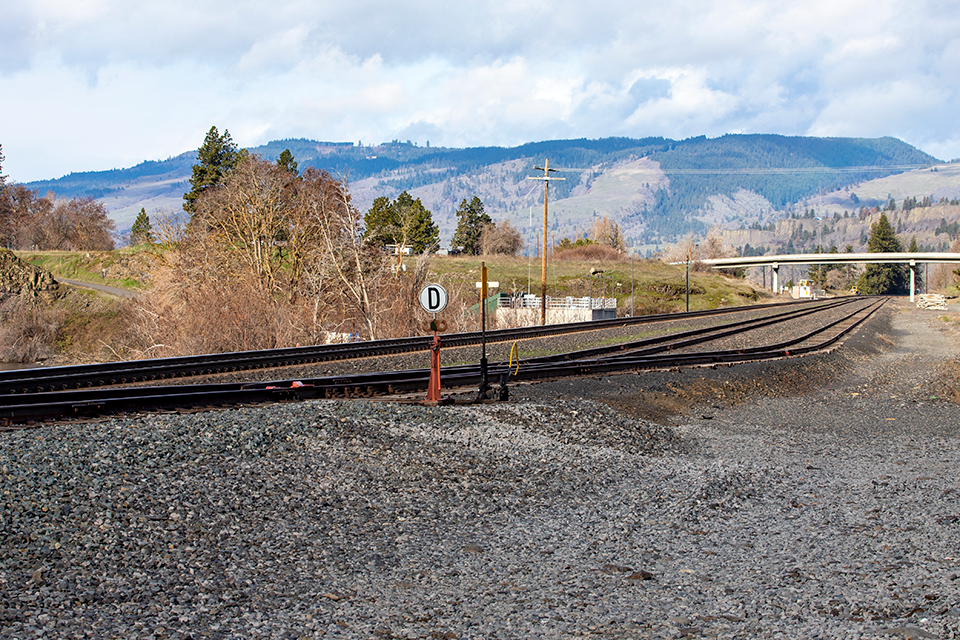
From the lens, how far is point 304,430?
877cm

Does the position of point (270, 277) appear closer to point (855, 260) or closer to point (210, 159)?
point (210, 159)

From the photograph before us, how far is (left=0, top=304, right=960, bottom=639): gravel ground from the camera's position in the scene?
4.62m

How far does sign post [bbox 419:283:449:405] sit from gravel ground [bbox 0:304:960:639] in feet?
2.89

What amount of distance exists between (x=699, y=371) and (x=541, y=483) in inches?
407

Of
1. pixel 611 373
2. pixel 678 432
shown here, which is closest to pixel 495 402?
pixel 678 432

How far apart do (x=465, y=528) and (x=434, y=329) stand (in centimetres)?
557

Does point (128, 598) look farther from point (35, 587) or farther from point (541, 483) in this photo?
point (541, 483)

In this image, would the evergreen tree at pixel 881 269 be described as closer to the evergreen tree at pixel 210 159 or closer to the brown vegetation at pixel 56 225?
the evergreen tree at pixel 210 159

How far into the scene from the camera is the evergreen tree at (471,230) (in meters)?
123

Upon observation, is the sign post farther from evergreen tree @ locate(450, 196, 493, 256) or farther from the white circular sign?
evergreen tree @ locate(450, 196, 493, 256)

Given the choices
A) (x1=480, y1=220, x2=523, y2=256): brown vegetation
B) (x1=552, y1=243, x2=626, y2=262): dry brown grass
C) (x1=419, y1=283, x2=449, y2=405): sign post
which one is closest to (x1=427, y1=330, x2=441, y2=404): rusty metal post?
(x1=419, y1=283, x2=449, y2=405): sign post

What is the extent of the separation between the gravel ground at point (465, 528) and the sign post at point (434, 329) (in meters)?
0.88

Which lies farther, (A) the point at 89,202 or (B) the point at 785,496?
(A) the point at 89,202

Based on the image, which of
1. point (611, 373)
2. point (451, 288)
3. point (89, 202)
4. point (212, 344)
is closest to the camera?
point (611, 373)
